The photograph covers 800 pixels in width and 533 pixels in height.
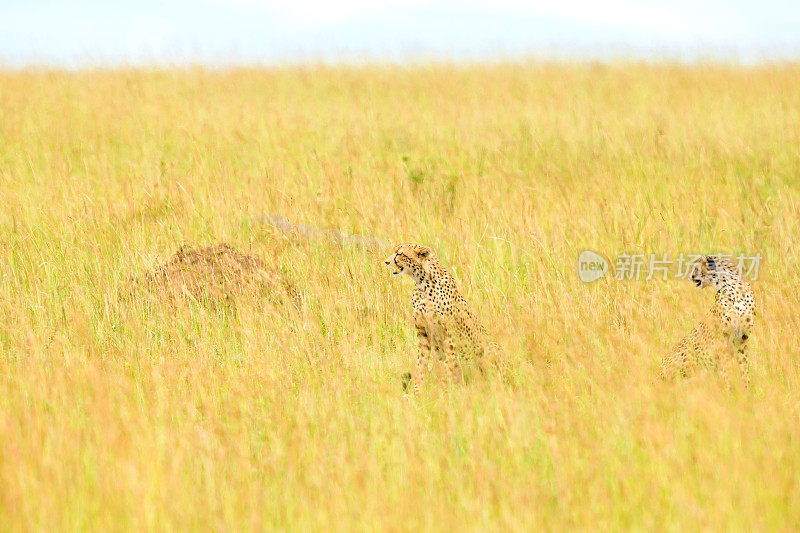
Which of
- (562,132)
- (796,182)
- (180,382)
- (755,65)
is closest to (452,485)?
(180,382)

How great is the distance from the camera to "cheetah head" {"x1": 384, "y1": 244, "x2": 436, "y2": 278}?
4.76 m

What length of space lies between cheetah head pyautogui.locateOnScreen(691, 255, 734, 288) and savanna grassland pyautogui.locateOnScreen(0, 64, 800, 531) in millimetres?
409

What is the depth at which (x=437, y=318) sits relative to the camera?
4.73m

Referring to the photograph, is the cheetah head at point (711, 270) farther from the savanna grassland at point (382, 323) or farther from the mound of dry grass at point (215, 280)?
the mound of dry grass at point (215, 280)

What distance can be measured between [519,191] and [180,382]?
188 inches

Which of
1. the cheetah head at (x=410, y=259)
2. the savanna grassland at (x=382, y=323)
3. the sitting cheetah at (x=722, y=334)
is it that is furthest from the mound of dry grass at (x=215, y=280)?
the sitting cheetah at (x=722, y=334)

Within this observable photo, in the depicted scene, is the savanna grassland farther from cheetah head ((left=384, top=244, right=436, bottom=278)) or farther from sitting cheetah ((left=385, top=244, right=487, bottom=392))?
cheetah head ((left=384, top=244, right=436, bottom=278))

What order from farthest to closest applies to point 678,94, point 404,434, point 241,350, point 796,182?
point 678,94
point 796,182
point 241,350
point 404,434

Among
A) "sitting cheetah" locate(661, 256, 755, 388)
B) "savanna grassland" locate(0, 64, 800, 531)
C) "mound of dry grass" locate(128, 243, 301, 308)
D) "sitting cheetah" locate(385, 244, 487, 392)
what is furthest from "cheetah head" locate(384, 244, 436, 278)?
"sitting cheetah" locate(661, 256, 755, 388)

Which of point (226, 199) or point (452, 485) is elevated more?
point (226, 199)

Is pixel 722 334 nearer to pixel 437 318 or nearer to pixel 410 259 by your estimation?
pixel 437 318

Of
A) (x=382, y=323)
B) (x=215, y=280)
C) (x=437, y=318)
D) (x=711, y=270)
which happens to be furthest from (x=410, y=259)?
(x=215, y=280)

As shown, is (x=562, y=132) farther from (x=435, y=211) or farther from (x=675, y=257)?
(x=675, y=257)

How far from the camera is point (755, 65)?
15297mm
